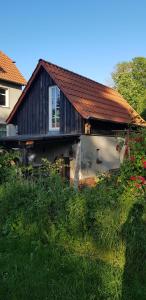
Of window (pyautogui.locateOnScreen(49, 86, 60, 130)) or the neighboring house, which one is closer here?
window (pyautogui.locateOnScreen(49, 86, 60, 130))

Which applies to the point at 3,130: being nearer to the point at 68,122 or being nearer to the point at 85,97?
the point at 85,97

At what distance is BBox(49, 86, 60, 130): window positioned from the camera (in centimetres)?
1822

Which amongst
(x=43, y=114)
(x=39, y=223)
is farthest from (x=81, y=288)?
(x=43, y=114)

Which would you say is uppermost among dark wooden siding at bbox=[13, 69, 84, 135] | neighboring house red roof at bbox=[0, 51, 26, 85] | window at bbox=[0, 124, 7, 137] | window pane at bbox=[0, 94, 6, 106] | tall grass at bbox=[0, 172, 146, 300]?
neighboring house red roof at bbox=[0, 51, 26, 85]

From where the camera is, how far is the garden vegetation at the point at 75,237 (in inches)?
177

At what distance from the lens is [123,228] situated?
18.4 feet

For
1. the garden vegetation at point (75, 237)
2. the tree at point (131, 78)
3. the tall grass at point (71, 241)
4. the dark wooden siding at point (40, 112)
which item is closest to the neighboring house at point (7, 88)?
the dark wooden siding at point (40, 112)

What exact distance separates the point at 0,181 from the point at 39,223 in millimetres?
3004

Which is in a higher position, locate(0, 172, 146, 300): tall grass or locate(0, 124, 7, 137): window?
locate(0, 124, 7, 137): window

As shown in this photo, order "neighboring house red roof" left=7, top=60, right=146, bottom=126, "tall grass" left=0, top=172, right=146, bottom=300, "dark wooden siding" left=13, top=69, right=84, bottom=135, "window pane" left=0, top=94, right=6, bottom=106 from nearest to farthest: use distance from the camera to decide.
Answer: "tall grass" left=0, top=172, right=146, bottom=300 < "neighboring house red roof" left=7, top=60, right=146, bottom=126 < "dark wooden siding" left=13, top=69, right=84, bottom=135 < "window pane" left=0, top=94, right=6, bottom=106

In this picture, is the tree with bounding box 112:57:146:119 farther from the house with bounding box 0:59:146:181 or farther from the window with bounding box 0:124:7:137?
the house with bounding box 0:59:146:181

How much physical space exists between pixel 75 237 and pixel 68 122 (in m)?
11.7

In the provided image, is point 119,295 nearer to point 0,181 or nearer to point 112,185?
point 112,185

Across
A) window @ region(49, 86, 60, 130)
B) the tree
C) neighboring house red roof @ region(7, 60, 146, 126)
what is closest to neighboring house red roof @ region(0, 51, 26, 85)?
neighboring house red roof @ region(7, 60, 146, 126)
